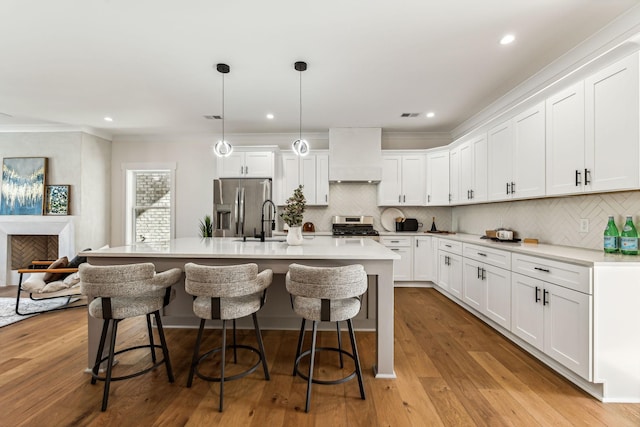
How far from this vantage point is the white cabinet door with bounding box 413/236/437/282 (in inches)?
190

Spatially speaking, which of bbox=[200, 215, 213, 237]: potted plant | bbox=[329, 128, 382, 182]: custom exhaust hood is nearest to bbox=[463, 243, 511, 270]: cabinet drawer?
bbox=[329, 128, 382, 182]: custom exhaust hood

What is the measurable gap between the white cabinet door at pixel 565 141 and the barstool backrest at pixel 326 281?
2036 mm

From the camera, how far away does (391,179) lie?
17.0 feet

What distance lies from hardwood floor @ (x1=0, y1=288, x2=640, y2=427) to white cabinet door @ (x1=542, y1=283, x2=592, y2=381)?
0.19 metres

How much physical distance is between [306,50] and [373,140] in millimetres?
2634

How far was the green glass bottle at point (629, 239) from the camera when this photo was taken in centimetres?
208

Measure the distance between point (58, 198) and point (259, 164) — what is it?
3477mm

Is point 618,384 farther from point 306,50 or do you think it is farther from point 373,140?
point 373,140

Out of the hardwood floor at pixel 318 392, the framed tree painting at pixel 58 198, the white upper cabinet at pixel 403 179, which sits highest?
the white upper cabinet at pixel 403 179

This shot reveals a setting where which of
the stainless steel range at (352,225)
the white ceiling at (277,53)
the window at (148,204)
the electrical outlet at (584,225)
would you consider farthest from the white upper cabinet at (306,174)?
the electrical outlet at (584,225)

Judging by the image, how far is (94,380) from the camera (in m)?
2.12

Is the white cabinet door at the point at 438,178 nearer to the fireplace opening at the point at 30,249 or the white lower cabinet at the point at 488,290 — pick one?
the white lower cabinet at the point at 488,290

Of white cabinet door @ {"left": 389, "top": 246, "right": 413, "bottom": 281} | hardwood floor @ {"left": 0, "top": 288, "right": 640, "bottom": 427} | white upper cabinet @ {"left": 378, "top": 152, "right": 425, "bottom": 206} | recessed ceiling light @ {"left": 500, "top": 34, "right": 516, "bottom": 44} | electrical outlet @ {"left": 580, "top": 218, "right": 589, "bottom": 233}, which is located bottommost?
hardwood floor @ {"left": 0, "top": 288, "right": 640, "bottom": 427}

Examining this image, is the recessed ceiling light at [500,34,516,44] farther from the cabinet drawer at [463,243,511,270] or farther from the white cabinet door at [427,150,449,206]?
the white cabinet door at [427,150,449,206]
